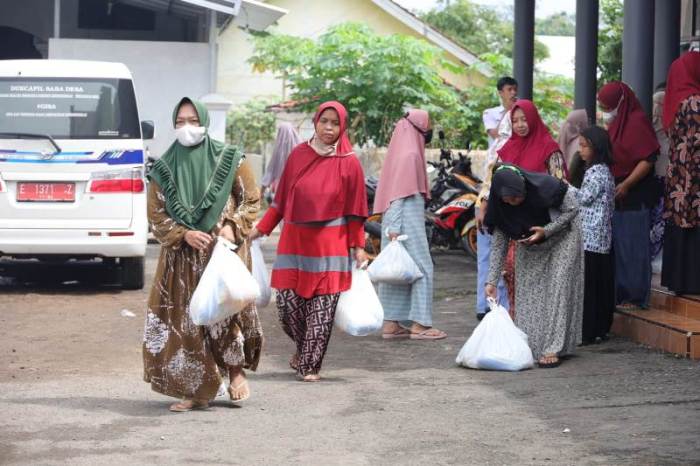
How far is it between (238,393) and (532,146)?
10.7 feet

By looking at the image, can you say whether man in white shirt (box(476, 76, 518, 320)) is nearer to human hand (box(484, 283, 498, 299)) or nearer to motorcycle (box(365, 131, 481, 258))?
human hand (box(484, 283, 498, 299))

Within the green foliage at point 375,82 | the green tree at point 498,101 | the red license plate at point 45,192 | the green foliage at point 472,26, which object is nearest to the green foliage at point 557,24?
the green foliage at point 472,26

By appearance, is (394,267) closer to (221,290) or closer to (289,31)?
(221,290)

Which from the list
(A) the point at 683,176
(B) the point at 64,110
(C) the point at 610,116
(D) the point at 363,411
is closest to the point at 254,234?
(D) the point at 363,411

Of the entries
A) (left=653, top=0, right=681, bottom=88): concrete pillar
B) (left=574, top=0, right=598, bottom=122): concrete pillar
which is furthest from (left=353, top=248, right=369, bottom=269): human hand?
(left=574, top=0, right=598, bottom=122): concrete pillar

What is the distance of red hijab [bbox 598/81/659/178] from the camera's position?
33.0ft

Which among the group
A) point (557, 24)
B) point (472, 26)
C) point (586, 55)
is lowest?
point (586, 55)

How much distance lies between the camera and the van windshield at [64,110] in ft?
41.3

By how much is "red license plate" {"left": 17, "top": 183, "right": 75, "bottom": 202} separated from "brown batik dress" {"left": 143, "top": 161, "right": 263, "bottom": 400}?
5163mm

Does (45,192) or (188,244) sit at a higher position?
(45,192)

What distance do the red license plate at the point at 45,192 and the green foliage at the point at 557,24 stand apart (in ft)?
229

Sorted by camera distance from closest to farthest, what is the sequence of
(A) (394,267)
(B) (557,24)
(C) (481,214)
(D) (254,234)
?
1. (D) (254,234)
2. (A) (394,267)
3. (C) (481,214)
4. (B) (557,24)

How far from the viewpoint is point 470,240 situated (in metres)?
16.3

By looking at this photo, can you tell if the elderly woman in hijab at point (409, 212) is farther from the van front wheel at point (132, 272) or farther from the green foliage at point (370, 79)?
the green foliage at point (370, 79)
